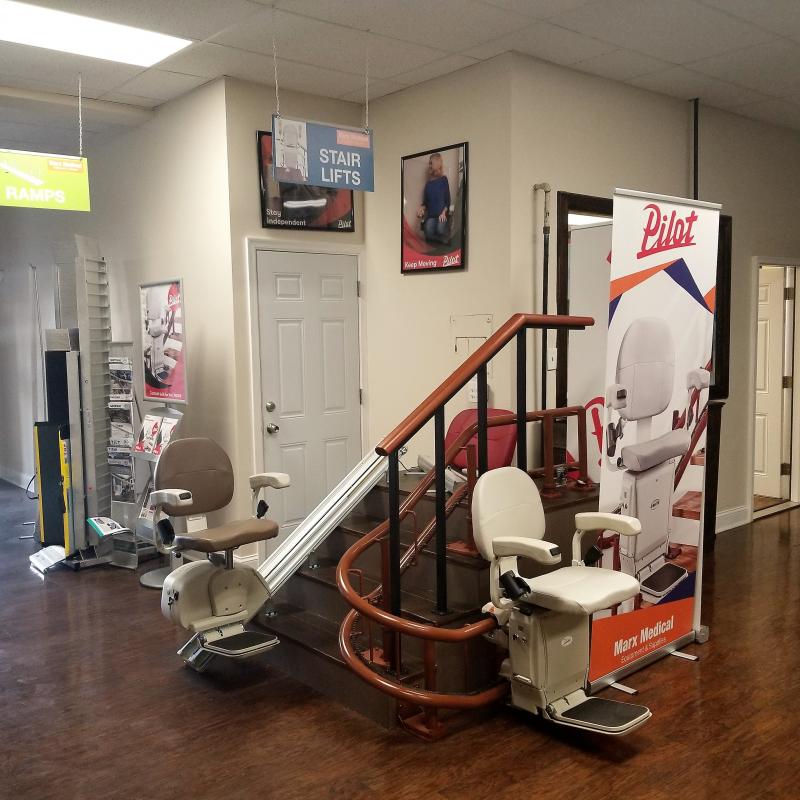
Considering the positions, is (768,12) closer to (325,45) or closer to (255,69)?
(325,45)

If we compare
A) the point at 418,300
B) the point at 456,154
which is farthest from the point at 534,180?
the point at 418,300

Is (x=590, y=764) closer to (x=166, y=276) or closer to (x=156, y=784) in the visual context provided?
(x=156, y=784)

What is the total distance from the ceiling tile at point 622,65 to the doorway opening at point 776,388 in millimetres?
2616

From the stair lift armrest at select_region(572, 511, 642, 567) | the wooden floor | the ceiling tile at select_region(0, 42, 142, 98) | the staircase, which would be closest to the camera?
the wooden floor

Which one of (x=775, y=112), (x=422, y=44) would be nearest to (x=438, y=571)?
(x=422, y=44)

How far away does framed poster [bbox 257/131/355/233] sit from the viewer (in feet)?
17.7

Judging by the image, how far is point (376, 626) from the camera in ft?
12.6

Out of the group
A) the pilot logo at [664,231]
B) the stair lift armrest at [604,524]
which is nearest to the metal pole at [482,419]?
the stair lift armrest at [604,524]

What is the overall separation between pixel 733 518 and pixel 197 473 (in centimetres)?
445

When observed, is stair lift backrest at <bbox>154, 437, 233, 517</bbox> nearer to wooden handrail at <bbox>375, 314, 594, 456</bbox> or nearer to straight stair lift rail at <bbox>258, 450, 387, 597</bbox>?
straight stair lift rail at <bbox>258, 450, 387, 597</bbox>

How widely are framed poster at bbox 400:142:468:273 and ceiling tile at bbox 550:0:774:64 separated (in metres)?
1.03

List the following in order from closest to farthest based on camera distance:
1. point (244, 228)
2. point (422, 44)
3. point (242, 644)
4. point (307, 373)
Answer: point (242, 644) < point (422, 44) < point (244, 228) < point (307, 373)

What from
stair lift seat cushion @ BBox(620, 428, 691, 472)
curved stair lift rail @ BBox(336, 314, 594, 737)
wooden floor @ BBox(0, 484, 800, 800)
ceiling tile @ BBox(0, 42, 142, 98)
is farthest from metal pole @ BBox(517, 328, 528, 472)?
ceiling tile @ BBox(0, 42, 142, 98)

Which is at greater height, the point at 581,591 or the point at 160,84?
the point at 160,84
